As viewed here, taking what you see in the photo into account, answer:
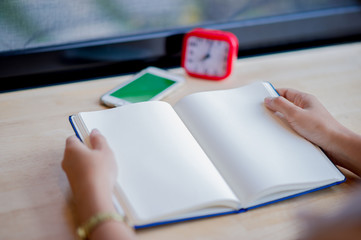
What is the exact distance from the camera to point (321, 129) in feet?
2.68

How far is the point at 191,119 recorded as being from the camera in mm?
859

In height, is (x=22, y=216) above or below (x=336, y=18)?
below

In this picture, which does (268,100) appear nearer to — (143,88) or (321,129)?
(321,129)

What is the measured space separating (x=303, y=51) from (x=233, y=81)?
0.28m

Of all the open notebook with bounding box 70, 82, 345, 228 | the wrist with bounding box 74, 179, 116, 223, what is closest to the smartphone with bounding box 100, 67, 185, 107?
the open notebook with bounding box 70, 82, 345, 228

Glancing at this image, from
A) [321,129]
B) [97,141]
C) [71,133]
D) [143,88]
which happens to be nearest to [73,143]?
[97,141]

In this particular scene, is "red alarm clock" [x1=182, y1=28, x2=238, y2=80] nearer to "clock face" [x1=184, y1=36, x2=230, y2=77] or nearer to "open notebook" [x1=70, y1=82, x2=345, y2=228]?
"clock face" [x1=184, y1=36, x2=230, y2=77]

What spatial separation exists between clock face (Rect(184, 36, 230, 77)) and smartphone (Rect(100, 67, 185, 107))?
0.05 meters

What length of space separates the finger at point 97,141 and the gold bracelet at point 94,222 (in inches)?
5.3

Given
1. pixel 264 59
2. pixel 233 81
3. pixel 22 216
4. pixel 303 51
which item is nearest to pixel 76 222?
pixel 22 216

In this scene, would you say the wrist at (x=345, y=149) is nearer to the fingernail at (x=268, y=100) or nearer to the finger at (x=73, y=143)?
the fingernail at (x=268, y=100)

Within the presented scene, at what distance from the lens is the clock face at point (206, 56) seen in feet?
3.48

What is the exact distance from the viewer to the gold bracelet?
2.04ft

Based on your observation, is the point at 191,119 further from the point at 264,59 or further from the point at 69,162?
the point at 264,59
